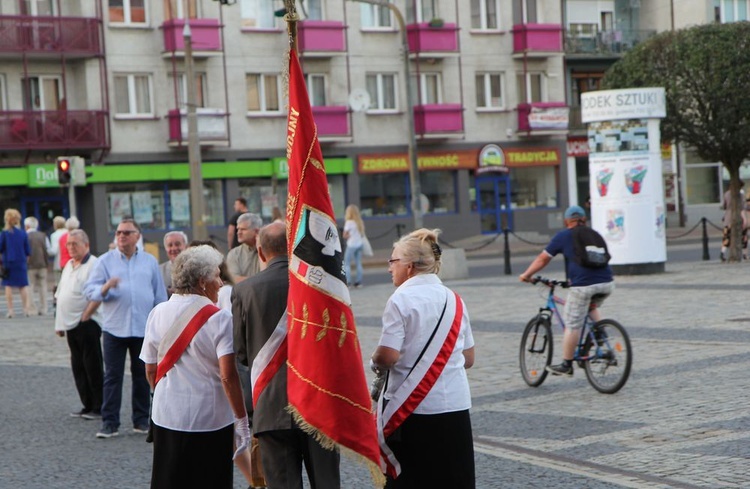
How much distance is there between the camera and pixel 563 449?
8703 mm

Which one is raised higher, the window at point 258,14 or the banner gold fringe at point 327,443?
the window at point 258,14

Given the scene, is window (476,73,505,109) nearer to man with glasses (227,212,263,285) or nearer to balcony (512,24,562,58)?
balcony (512,24,562,58)

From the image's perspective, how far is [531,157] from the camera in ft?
163

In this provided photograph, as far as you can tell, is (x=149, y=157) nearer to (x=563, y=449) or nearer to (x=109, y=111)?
(x=109, y=111)

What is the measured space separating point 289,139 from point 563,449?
376 centimetres

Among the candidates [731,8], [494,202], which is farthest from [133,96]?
[731,8]

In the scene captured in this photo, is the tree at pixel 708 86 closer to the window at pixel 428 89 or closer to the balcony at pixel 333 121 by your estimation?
the balcony at pixel 333 121

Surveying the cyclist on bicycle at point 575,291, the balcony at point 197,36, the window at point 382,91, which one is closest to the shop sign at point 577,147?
the window at point 382,91

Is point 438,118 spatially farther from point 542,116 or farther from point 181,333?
point 181,333

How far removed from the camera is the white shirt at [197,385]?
20.1 feet

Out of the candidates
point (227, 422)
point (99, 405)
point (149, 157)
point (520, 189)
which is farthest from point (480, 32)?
point (227, 422)

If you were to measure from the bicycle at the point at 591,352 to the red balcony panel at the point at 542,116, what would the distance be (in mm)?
37612

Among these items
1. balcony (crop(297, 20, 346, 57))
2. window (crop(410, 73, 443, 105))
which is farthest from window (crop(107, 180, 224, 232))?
window (crop(410, 73, 443, 105))

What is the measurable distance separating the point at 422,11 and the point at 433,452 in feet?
141
